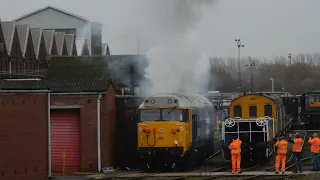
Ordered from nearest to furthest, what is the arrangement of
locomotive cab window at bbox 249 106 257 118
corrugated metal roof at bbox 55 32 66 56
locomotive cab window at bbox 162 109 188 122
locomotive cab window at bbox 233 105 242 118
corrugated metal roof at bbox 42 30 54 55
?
locomotive cab window at bbox 162 109 188 122
locomotive cab window at bbox 249 106 257 118
locomotive cab window at bbox 233 105 242 118
corrugated metal roof at bbox 42 30 54 55
corrugated metal roof at bbox 55 32 66 56

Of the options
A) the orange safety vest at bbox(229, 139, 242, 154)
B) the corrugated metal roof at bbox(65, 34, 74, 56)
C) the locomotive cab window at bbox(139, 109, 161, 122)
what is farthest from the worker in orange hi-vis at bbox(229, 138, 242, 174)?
the corrugated metal roof at bbox(65, 34, 74, 56)

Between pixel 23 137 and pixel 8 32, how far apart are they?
164 feet

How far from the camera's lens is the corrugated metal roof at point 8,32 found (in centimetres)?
6869

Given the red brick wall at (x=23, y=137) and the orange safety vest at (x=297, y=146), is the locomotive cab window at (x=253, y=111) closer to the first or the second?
the orange safety vest at (x=297, y=146)

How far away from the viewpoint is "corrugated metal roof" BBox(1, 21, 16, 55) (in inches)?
2704

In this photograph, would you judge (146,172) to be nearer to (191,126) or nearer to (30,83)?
(191,126)

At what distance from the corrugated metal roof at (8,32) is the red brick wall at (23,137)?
154 ft

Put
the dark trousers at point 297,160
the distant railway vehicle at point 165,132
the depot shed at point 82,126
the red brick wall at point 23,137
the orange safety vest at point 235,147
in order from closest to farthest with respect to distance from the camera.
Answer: the red brick wall at point 23,137
the dark trousers at point 297,160
the orange safety vest at point 235,147
the distant railway vehicle at point 165,132
the depot shed at point 82,126

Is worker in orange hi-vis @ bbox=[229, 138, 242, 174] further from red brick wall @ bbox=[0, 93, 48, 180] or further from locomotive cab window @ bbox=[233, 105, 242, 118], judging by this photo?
red brick wall @ bbox=[0, 93, 48, 180]

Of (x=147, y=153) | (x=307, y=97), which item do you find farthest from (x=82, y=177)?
(x=307, y=97)

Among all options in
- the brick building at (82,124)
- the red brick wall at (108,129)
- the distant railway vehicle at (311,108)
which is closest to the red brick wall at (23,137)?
the brick building at (82,124)

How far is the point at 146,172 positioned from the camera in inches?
1036

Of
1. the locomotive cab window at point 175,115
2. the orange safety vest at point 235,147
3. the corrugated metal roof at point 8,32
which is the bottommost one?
the orange safety vest at point 235,147

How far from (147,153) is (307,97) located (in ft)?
80.2
